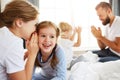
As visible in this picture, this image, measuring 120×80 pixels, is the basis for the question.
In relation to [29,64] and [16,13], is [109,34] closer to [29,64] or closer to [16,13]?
[29,64]

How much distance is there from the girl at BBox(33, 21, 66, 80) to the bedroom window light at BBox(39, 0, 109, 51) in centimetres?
177

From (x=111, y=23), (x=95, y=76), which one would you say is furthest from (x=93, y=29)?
(x=95, y=76)

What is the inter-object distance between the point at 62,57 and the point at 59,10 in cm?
192

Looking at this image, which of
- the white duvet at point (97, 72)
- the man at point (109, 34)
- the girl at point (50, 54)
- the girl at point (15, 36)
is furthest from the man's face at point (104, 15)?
the girl at point (15, 36)

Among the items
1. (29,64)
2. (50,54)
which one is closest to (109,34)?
(50,54)

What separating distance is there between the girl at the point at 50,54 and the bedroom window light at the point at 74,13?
1.77 metres

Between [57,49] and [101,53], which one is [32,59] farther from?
[101,53]

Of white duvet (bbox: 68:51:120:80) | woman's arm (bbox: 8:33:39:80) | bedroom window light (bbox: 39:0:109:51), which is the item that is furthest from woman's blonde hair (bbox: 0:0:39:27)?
bedroom window light (bbox: 39:0:109:51)

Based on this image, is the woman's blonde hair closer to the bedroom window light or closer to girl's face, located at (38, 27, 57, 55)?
girl's face, located at (38, 27, 57, 55)

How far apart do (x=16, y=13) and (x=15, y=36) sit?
12 centimetres

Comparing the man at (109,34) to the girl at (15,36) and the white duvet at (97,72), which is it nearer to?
the white duvet at (97,72)

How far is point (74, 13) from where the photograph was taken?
3.45 m

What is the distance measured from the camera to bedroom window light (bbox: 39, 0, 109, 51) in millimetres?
3410

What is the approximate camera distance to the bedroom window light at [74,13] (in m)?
3.41
